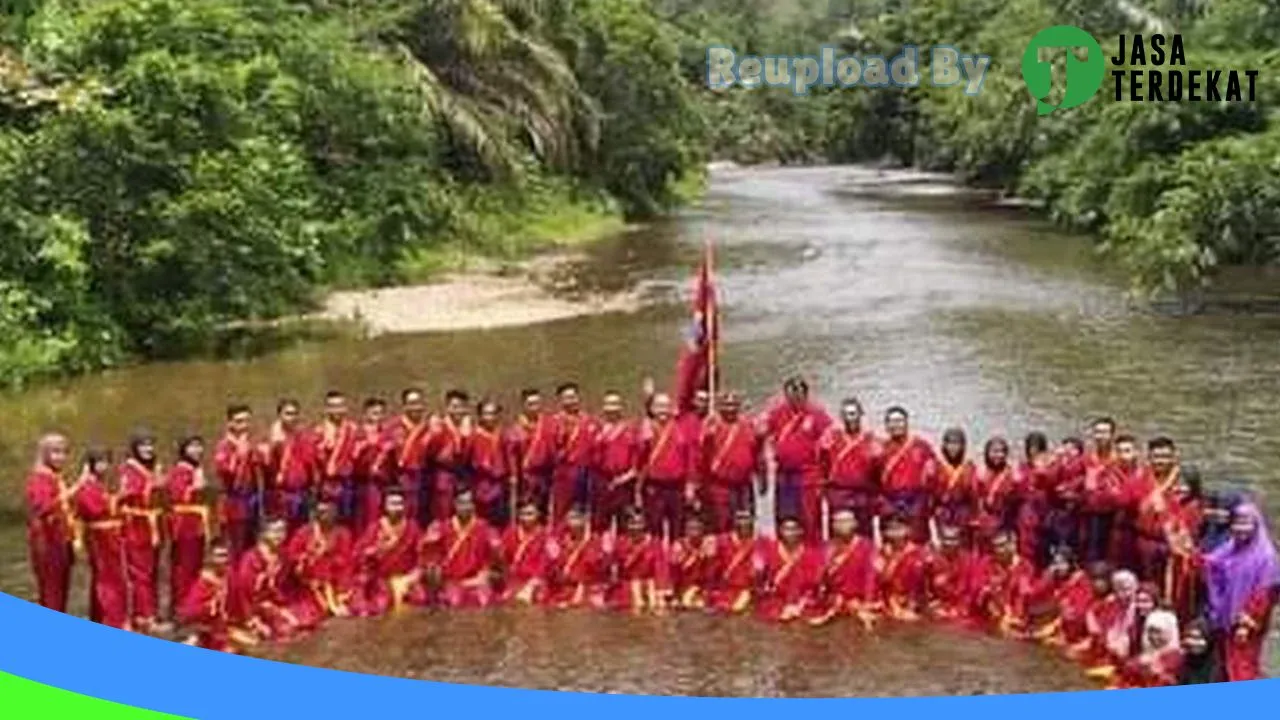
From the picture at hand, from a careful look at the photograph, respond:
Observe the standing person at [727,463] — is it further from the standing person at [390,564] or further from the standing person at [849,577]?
the standing person at [390,564]

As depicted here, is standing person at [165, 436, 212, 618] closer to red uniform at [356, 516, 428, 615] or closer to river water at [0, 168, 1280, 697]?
river water at [0, 168, 1280, 697]

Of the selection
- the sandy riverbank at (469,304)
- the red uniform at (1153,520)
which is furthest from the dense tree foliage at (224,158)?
the red uniform at (1153,520)

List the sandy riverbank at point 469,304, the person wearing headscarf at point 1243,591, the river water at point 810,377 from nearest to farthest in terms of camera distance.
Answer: the person wearing headscarf at point 1243,591 < the river water at point 810,377 < the sandy riverbank at point 469,304

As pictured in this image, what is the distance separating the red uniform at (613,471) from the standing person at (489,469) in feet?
1.75

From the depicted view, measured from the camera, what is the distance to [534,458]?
37.7 feet

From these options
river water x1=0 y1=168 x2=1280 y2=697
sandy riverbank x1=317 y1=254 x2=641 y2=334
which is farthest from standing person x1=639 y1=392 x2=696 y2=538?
sandy riverbank x1=317 y1=254 x2=641 y2=334

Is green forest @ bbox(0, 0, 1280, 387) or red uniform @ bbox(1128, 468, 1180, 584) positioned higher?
green forest @ bbox(0, 0, 1280, 387)

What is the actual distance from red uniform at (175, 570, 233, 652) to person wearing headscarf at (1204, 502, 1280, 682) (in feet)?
16.7

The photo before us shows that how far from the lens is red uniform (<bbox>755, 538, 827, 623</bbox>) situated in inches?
418

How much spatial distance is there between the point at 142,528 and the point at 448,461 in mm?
1946

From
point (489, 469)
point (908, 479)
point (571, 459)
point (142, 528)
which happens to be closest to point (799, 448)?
point (908, 479)

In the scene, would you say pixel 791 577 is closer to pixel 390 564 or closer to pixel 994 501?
pixel 994 501

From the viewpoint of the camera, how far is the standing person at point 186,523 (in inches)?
409

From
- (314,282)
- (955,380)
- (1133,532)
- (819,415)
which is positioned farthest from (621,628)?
(314,282)
